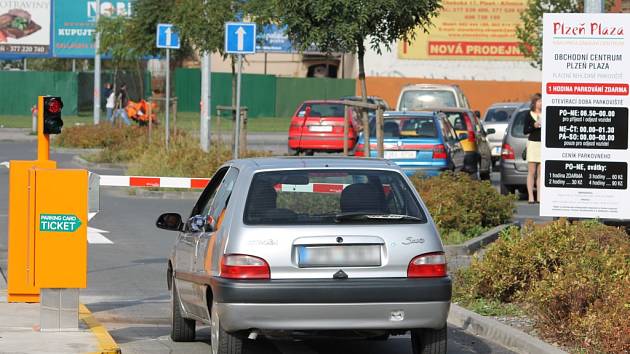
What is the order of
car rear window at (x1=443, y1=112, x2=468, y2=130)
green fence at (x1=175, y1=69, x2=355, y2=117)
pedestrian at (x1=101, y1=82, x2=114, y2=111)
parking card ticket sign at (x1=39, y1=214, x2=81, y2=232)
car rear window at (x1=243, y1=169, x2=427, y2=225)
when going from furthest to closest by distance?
green fence at (x1=175, y1=69, x2=355, y2=117) → pedestrian at (x1=101, y1=82, x2=114, y2=111) → car rear window at (x1=443, y1=112, x2=468, y2=130) → parking card ticket sign at (x1=39, y1=214, x2=81, y2=232) → car rear window at (x1=243, y1=169, x2=427, y2=225)

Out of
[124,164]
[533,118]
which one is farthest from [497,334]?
[124,164]

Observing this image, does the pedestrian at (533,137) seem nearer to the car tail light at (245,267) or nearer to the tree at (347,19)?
the tree at (347,19)

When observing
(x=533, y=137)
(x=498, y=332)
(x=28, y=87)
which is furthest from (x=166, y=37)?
(x=28, y=87)

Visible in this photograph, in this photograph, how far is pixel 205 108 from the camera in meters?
29.5

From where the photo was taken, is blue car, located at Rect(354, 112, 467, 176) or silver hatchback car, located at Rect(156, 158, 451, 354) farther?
blue car, located at Rect(354, 112, 467, 176)

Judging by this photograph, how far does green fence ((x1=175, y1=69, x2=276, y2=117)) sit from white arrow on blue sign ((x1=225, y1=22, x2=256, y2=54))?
39074mm

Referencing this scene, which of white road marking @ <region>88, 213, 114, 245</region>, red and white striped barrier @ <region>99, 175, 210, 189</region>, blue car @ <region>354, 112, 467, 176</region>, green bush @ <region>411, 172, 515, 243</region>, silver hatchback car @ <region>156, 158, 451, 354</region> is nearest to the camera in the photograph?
silver hatchback car @ <region>156, 158, 451, 354</region>

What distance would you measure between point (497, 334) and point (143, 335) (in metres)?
2.77

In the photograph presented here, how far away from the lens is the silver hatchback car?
27.9 feet

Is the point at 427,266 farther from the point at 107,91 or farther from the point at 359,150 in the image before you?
the point at 107,91

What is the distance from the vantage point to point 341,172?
9.15 metres

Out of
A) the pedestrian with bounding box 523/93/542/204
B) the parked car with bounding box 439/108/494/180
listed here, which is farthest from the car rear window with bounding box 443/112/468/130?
the pedestrian with bounding box 523/93/542/204

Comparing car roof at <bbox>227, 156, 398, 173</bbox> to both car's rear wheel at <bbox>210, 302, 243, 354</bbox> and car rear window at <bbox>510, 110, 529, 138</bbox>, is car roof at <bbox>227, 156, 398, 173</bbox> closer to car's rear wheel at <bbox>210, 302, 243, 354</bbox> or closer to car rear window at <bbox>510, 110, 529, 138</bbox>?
car's rear wheel at <bbox>210, 302, 243, 354</bbox>

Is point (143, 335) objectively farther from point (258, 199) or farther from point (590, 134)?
point (590, 134)
